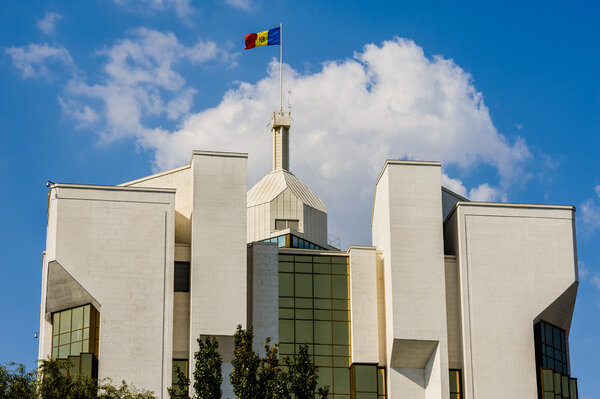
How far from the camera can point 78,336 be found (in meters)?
68.5

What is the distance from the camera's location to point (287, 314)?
72312 mm

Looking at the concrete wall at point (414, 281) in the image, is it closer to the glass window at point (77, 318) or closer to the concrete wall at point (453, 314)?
the concrete wall at point (453, 314)

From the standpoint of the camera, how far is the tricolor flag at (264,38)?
83938 mm

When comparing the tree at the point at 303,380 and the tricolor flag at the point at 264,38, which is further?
the tricolor flag at the point at 264,38

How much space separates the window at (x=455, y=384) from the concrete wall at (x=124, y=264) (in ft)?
58.5

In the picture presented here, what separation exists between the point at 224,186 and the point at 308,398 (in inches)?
794

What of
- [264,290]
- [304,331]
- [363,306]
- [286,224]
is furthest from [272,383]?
[286,224]

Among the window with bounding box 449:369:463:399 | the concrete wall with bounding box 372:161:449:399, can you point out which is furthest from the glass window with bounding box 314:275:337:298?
the window with bounding box 449:369:463:399

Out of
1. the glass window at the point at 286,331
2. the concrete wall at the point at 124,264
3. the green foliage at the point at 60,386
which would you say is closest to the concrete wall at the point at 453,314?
the glass window at the point at 286,331

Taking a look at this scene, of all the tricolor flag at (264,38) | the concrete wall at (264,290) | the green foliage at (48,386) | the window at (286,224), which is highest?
the tricolor flag at (264,38)

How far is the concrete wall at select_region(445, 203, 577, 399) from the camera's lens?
6981 cm

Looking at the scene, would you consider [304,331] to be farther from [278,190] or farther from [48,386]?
[48,386]

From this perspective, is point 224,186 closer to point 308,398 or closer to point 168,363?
point 168,363

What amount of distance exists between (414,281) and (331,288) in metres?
5.93
